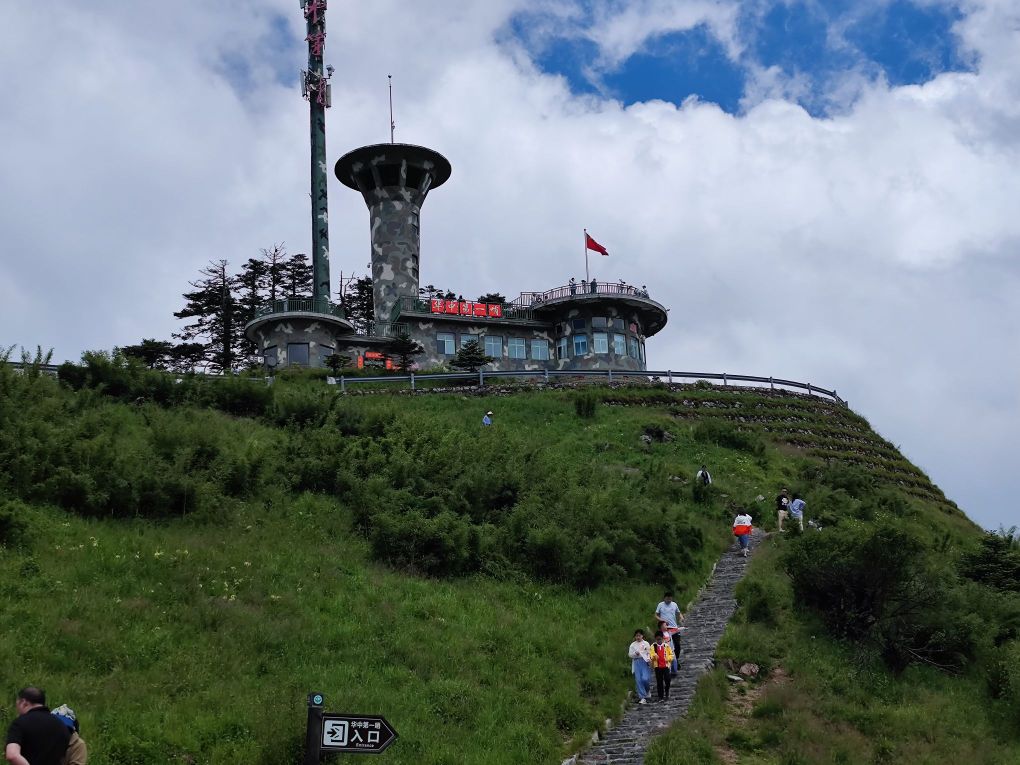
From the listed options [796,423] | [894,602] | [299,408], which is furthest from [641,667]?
[796,423]

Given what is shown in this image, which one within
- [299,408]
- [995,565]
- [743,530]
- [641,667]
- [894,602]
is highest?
[299,408]

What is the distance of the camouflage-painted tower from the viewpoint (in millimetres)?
59250

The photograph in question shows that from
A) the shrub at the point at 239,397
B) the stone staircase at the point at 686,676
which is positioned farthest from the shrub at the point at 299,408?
the stone staircase at the point at 686,676

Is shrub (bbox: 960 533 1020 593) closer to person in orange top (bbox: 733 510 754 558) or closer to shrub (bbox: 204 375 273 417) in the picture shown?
person in orange top (bbox: 733 510 754 558)

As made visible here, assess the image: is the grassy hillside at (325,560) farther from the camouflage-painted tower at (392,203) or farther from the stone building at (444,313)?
the camouflage-painted tower at (392,203)

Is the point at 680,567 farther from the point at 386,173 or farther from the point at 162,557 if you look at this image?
the point at 386,173

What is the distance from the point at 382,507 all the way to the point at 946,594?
12727 millimetres

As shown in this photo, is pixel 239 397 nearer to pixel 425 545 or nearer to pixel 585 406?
pixel 425 545

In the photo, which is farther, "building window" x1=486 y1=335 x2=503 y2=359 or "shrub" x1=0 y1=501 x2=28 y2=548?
"building window" x1=486 y1=335 x2=503 y2=359

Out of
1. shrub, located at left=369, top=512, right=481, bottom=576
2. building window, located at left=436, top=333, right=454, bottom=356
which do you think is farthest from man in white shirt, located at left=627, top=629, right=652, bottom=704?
building window, located at left=436, top=333, right=454, bottom=356

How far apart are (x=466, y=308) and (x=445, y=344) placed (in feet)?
7.93

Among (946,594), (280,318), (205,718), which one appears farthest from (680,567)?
(280,318)

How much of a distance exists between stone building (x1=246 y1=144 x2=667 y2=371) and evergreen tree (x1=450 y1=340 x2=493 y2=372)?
489 cm

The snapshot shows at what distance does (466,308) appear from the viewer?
58.4 meters
